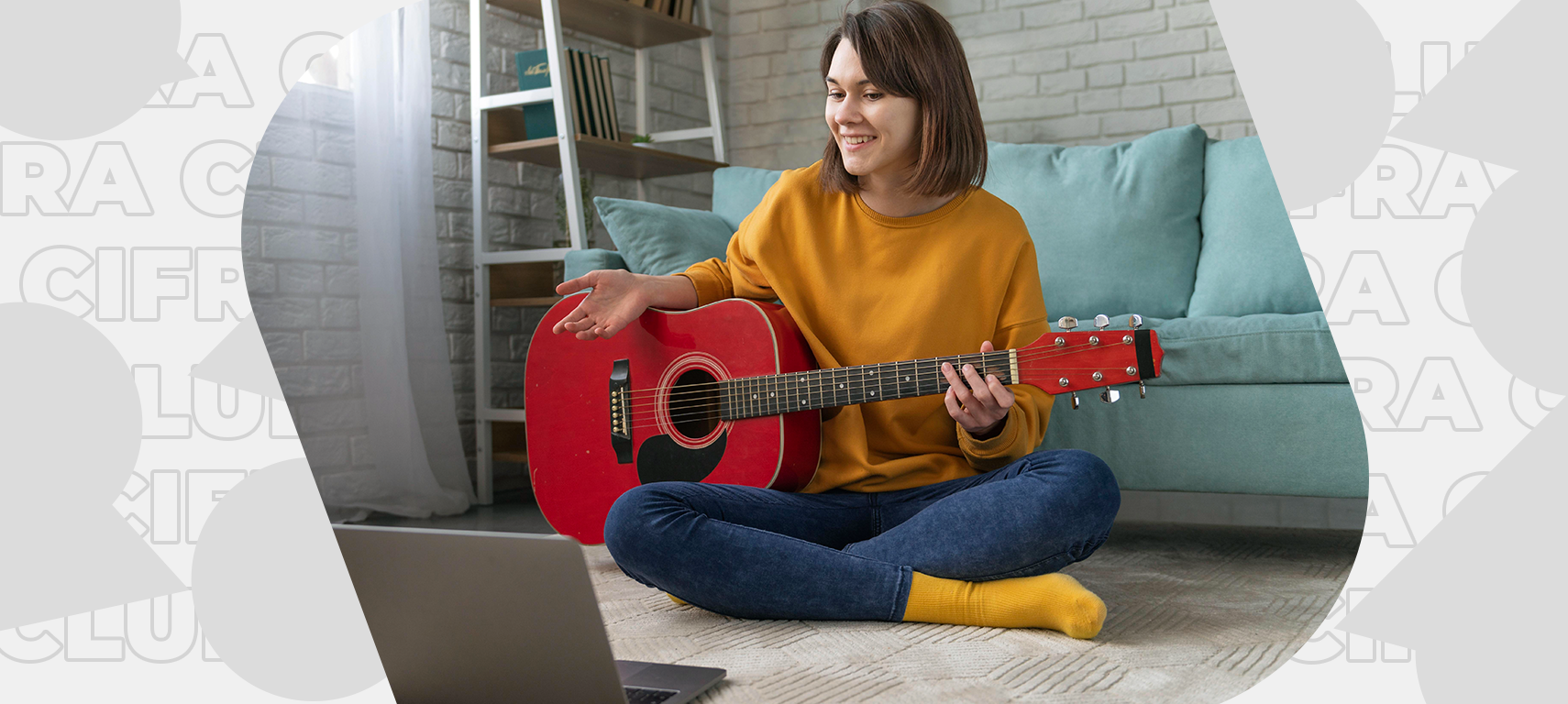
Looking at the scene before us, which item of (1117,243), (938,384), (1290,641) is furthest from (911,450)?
(1117,243)

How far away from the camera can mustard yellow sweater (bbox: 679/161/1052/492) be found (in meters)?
1.41

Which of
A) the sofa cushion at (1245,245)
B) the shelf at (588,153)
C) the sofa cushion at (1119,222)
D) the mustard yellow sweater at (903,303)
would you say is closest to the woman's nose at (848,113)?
the mustard yellow sweater at (903,303)

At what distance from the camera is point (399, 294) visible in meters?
2.49

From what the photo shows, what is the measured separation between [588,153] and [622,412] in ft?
4.76

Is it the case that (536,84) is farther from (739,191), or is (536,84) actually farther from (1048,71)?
(1048,71)

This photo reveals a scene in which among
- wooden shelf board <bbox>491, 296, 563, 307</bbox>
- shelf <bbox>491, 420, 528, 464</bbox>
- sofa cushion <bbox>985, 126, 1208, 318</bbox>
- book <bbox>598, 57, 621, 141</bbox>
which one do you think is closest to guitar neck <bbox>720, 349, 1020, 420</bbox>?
sofa cushion <bbox>985, 126, 1208, 318</bbox>

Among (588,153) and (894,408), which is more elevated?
(588,153)

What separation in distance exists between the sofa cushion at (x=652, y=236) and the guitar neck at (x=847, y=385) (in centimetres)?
70

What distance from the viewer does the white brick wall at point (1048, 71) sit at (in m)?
2.98

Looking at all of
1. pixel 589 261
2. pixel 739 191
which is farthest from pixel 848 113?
pixel 739 191

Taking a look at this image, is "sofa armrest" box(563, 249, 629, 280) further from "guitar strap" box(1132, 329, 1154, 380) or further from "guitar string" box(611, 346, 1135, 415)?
"guitar strap" box(1132, 329, 1154, 380)

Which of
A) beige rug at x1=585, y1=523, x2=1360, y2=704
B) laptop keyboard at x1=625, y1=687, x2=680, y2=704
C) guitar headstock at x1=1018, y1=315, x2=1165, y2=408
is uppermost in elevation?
guitar headstock at x1=1018, y1=315, x2=1165, y2=408

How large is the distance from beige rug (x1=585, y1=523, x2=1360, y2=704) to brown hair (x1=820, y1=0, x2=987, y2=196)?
1.91ft

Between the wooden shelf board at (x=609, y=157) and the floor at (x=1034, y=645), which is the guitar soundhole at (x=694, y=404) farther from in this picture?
the wooden shelf board at (x=609, y=157)
